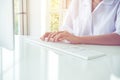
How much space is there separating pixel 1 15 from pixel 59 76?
0.99m

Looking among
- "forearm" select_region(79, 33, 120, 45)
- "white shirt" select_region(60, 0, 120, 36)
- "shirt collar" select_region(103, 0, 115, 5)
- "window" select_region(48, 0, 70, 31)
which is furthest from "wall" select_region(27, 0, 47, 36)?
"forearm" select_region(79, 33, 120, 45)

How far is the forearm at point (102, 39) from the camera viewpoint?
83 cm

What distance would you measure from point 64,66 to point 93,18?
719 millimetres

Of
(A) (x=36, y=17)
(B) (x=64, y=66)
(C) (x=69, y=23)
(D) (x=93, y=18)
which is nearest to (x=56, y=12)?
(A) (x=36, y=17)

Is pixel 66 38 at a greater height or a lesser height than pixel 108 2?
lesser

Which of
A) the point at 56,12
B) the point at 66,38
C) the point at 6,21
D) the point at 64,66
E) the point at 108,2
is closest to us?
the point at 64,66

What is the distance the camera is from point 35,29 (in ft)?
10.2

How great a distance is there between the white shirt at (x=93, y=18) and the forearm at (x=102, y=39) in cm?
7

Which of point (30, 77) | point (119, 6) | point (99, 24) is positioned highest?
point (119, 6)

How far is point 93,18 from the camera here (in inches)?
46.2

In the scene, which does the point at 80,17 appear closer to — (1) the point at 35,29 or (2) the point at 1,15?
(2) the point at 1,15

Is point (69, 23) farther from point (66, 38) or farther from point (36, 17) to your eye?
point (36, 17)

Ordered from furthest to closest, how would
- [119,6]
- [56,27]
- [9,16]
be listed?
1. [56,27]
2. [9,16]
3. [119,6]

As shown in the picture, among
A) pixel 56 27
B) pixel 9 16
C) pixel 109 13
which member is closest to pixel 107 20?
pixel 109 13
